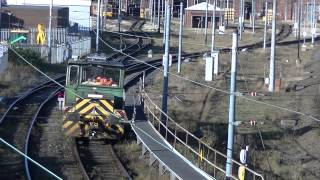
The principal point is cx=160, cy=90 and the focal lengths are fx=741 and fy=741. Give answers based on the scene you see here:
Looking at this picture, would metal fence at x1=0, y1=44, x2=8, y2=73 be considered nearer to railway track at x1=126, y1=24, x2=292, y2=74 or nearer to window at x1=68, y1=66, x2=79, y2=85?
railway track at x1=126, y1=24, x2=292, y2=74

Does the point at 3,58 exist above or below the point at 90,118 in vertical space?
above

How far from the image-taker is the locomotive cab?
18250 mm

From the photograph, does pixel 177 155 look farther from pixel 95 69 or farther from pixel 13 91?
pixel 13 91

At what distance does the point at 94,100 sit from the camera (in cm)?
1833

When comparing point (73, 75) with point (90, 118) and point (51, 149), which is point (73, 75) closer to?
point (90, 118)

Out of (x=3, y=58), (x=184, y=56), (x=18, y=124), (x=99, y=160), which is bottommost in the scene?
(x=99, y=160)

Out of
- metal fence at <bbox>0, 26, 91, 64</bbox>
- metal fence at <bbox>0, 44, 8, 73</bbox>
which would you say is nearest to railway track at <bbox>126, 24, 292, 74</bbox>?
metal fence at <bbox>0, 26, 91, 64</bbox>

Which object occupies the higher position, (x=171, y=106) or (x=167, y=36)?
(x=167, y=36)

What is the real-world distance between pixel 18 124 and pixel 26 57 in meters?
17.5

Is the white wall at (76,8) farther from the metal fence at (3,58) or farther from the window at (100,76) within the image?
the window at (100,76)

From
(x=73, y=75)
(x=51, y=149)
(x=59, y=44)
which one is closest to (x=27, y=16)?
(x=59, y=44)

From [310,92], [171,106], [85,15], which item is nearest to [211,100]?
[171,106]

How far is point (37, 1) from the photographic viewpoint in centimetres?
7356

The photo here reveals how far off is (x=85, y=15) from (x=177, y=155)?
183 feet
